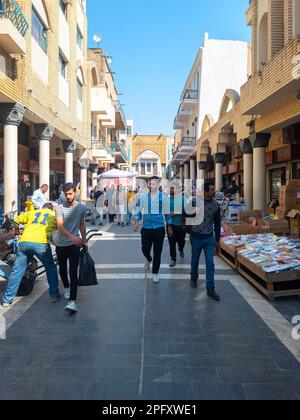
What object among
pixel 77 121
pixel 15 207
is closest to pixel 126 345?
pixel 15 207

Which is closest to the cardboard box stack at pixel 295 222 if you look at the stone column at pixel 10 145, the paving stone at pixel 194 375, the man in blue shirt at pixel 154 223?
the man in blue shirt at pixel 154 223

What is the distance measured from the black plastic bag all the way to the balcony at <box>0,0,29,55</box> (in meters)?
7.29

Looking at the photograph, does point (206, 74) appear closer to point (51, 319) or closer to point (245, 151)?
point (245, 151)

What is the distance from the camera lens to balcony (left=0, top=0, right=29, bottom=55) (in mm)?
9508

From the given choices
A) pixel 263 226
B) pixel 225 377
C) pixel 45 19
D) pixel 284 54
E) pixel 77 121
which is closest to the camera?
pixel 225 377

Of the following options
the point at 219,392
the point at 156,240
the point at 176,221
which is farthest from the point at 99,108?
the point at 219,392

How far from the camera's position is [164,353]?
369 centimetres

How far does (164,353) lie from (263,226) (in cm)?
689

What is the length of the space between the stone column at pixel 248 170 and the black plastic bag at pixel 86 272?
11.0 meters

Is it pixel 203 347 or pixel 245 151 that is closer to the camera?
pixel 203 347

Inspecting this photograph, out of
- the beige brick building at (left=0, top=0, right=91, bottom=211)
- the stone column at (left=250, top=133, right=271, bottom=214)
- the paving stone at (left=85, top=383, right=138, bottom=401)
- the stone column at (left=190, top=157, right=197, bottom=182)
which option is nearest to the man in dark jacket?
the paving stone at (left=85, top=383, right=138, bottom=401)

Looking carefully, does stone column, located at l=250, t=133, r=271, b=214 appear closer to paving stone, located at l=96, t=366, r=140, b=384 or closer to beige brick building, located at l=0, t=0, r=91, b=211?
beige brick building, located at l=0, t=0, r=91, b=211

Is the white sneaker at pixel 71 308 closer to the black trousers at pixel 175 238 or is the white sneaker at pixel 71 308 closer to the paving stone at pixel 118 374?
the paving stone at pixel 118 374

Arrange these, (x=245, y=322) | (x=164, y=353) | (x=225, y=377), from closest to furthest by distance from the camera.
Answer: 1. (x=225, y=377)
2. (x=164, y=353)
3. (x=245, y=322)
